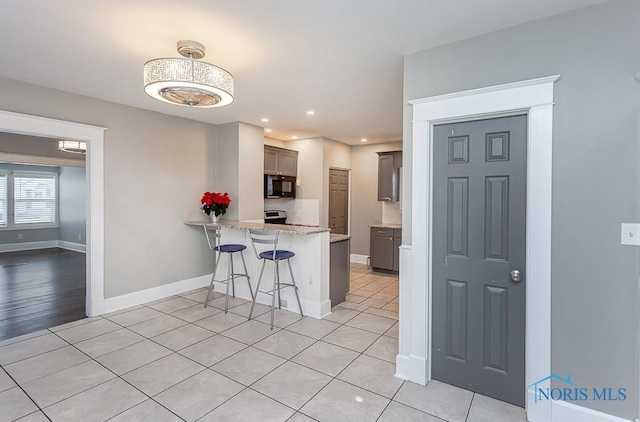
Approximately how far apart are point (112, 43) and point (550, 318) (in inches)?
145

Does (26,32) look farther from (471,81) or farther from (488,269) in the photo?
(488,269)

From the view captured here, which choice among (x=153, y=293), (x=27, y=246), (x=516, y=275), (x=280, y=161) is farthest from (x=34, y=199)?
(x=516, y=275)

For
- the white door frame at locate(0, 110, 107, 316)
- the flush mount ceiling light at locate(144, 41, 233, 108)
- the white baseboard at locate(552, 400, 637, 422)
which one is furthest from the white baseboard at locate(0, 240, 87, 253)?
the white baseboard at locate(552, 400, 637, 422)

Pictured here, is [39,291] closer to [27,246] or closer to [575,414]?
[27,246]

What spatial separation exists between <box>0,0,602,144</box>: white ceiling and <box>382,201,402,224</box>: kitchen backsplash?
3.09 meters

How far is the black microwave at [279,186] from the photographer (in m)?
5.83

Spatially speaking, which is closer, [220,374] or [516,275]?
[516,275]

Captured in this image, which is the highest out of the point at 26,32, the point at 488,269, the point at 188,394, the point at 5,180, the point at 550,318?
the point at 26,32

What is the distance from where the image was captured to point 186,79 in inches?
85.7

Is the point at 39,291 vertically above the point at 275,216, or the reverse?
the point at 275,216

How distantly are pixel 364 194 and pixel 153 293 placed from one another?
4.37 m

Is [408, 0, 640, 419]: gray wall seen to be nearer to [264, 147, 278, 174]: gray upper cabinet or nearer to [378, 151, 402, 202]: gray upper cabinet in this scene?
[378, 151, 402, 202]: gray upper cabinet

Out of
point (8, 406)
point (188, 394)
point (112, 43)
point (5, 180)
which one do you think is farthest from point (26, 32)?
point (5, 180)

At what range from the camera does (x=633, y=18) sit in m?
1.80
